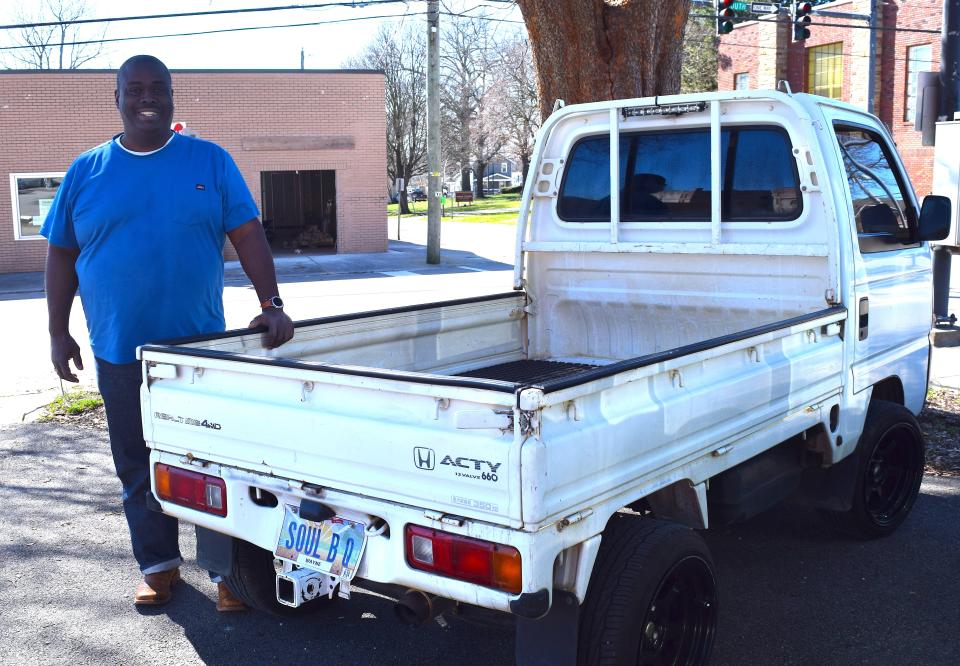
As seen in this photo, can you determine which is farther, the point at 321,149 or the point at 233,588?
the point at 321,149

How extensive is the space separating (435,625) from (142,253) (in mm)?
1996

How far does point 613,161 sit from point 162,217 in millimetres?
2357

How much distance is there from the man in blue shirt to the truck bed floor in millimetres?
1380

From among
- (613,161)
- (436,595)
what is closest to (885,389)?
(613,161)

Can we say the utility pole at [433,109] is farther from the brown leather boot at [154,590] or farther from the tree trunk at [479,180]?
the tree trunk at [479,180]

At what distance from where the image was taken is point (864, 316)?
4684mm

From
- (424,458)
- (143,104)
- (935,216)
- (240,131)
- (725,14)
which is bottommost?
(424,458)

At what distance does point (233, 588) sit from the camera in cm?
399

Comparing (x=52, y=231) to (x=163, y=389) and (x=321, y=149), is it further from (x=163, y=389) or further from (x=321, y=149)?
(x=321, y=149)

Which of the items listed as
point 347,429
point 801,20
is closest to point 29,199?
point 801,20

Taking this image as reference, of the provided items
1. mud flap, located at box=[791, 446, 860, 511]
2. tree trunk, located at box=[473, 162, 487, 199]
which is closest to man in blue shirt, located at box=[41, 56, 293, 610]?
mud flap, located at box=[791, 446, 860, 511]

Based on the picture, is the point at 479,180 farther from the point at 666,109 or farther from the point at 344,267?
the point at 666,109

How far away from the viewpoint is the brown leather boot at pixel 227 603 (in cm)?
430

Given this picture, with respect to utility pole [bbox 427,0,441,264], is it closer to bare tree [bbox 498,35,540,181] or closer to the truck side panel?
the truck side panel
